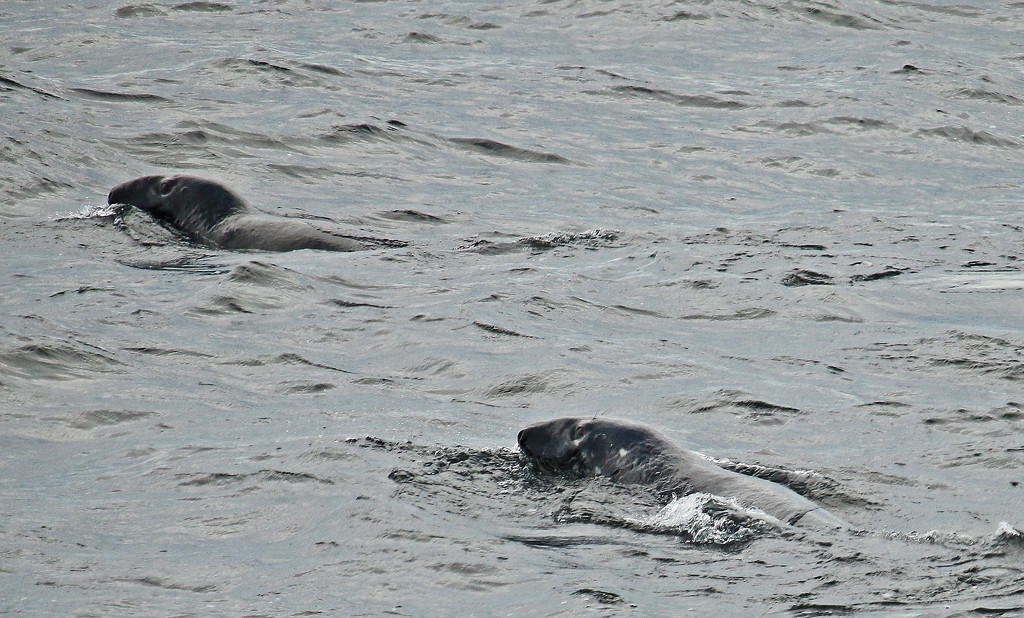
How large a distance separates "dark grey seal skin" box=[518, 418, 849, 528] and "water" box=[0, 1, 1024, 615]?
5.9 inches

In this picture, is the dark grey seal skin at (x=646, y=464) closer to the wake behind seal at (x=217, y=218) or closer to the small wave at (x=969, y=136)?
the wake behind seal at (x=217, y=218)

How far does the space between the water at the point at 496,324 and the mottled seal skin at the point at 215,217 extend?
22 centimetres

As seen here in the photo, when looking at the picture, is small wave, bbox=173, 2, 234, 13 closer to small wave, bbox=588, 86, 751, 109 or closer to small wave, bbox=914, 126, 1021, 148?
small wave, bbox=588, 86, 751, 109

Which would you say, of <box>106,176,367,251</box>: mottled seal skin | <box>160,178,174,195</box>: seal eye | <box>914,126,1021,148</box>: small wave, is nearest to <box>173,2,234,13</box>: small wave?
<box>106,176,367,251</box>: mottled seal skin

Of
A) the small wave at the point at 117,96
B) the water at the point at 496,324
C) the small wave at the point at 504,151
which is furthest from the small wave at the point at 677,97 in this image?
the small wave at the point at 117,96

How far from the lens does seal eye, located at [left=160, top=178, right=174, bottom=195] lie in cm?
1333

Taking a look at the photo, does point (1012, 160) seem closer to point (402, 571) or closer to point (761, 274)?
point (761, 274)

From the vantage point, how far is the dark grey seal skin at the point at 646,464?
697 centimetres

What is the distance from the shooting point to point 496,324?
10.6 metres

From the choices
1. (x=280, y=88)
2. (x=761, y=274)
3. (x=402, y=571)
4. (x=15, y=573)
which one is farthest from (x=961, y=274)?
(x=280, y=88)

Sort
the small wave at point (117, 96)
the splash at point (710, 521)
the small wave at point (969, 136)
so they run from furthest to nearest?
the small wave at point (117, 96) < the small wave at point (969, 136) < the splash at point (710, 521)

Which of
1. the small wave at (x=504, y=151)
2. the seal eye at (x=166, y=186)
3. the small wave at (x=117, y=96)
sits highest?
the small wave at (x=117, y=96)

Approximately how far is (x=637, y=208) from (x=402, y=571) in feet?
29.4

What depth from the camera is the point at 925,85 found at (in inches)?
802
